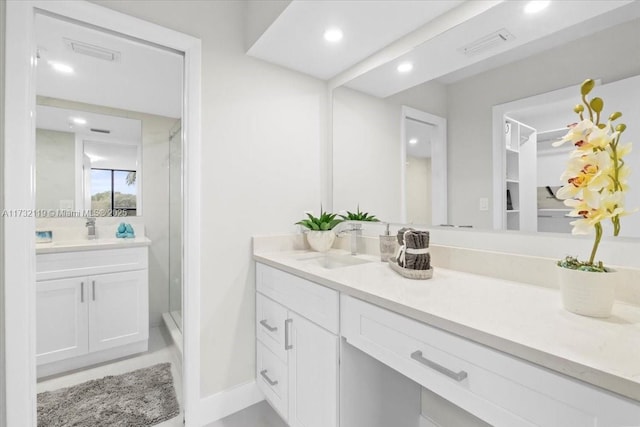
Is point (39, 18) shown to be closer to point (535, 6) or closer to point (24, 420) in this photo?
point (24, 420)

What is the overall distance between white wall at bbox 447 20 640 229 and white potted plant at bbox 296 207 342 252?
2.47ft

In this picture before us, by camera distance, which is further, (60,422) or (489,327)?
(60,422)

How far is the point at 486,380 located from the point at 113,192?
2.10 metres

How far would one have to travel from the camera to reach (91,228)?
1731 millimetres

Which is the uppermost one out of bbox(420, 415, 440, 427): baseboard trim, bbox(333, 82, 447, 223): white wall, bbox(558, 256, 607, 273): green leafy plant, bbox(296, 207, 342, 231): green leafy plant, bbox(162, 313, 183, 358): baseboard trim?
bbox(333, 82, 447, 223): white wall

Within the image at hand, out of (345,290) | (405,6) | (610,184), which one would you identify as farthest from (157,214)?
(610,184)

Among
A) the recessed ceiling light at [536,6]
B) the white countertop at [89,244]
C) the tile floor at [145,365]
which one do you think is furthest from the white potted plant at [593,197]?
the white countertop at [89,244]

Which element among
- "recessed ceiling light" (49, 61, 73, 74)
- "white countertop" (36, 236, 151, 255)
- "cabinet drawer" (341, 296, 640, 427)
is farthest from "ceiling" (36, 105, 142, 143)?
"cabinet drawer" (341, 296, 640, 427)

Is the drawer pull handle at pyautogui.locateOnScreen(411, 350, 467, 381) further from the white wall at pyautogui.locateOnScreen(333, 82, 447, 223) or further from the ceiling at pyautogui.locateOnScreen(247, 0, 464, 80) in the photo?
the ceiling at pyautogui.locateOnScreen(247, 0, 464, 80)

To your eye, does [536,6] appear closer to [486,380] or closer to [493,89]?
[493,89]

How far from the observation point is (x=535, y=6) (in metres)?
1.08

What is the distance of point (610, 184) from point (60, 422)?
8.49ft

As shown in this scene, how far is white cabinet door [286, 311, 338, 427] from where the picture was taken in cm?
113

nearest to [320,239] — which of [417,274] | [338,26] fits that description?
[417,274]
